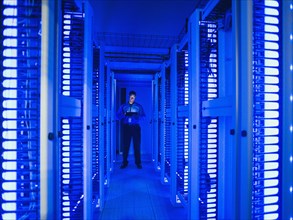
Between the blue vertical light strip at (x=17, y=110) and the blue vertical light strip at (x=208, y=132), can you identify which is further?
the blue vertical light strip at (x=208, y=132)

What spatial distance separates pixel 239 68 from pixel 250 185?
69 cm

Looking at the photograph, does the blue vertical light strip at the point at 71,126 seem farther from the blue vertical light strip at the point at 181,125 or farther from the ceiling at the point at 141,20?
the blue vertical light strip at the point at 181,125

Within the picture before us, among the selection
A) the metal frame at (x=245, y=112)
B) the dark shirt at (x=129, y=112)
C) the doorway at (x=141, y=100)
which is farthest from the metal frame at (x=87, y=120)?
the doorway at (x=141, y=100)

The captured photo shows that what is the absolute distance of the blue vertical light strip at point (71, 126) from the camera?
72.2 inches

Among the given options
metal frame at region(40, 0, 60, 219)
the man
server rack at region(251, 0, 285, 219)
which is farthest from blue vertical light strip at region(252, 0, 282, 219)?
the man

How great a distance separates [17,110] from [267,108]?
5.04 feet

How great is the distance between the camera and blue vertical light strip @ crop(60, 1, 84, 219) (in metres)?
1.83

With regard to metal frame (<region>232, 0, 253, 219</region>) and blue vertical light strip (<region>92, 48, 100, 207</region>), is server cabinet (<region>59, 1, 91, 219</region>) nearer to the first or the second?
blue vertical light strip (<region>92, 48, 100, 207</region>)

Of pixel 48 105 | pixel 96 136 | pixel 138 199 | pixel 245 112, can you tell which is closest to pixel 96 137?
pixel 96 136

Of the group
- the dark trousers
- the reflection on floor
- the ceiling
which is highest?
the ceiling

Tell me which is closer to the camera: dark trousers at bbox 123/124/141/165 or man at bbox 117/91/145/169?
man at bbox 117/91/145/169

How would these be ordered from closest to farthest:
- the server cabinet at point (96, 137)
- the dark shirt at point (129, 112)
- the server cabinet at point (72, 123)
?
the server cabinet at point (72, 123), the server cabinet at point (96, 137), the dark shirt at point (129, 112)

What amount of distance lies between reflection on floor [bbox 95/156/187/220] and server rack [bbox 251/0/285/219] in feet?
5.70

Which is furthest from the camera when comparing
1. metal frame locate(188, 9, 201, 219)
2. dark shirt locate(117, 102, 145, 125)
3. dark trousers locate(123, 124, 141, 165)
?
dark trousers locate(123, 124, 141, 165)
